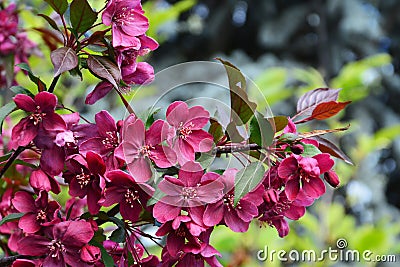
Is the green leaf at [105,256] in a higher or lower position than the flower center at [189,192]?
lower

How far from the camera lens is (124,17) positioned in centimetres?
73

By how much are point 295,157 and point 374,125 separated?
17.9 ft

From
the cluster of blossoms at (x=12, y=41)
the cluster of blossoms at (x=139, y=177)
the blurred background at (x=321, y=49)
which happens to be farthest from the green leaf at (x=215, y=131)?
the blurred background at (x=321, y=49)

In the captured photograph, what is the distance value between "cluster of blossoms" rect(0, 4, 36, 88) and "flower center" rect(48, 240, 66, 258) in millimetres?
492

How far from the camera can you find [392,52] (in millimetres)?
6891

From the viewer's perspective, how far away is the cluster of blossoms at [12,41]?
3.53ft

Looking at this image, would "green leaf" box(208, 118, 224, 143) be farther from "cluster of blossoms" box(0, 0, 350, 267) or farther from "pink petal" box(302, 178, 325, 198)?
"pink petal" box(302, 178, 325, 198)

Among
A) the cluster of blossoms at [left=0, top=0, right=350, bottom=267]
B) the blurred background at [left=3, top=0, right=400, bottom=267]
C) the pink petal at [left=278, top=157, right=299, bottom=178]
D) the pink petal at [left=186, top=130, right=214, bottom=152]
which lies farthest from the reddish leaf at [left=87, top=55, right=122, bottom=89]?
the blurred background at [left=3, top=0, right=400, bottom=267]

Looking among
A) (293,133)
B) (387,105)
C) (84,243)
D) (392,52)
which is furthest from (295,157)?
(392,52)

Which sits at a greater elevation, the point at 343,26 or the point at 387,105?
the point at 343,26

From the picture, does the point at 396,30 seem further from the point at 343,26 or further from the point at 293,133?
the point at 293,133

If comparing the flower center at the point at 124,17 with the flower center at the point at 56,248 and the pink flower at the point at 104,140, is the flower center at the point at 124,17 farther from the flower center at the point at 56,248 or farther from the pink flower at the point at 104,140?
the flower center at the point at 56,248

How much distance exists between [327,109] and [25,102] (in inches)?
16.0

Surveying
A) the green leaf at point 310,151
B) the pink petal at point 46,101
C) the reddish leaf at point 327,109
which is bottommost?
the reddish leaf at point 327,109
